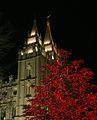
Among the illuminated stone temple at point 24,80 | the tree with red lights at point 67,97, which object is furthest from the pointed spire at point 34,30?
the tree with red lights at point 67,97

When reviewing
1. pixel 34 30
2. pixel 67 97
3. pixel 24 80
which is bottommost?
pixel 67 97

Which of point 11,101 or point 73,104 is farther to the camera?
point 11,101

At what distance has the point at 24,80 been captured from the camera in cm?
5391

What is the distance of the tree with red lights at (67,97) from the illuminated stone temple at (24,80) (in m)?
17.5

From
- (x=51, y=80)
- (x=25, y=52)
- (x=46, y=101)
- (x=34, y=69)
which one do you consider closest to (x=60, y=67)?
(x=51, y=80)

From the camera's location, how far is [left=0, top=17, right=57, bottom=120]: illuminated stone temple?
172ft

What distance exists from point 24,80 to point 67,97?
80.5 ft

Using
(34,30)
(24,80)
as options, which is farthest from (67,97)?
(34,30)

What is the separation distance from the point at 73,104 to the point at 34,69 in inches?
997

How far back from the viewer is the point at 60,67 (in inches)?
1372

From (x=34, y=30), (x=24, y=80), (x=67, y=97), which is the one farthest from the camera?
(x=34, y=30)

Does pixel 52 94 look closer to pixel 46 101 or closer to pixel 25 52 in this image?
pixel 46 101

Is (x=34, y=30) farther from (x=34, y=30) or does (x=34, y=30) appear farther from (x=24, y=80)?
(x=24, y=80)

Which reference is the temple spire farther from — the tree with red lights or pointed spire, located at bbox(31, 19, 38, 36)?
the tree with red lights
